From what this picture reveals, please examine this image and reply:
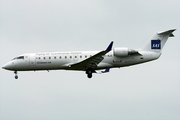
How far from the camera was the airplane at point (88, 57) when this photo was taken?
30917 mm

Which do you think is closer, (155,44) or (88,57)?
(88,57)

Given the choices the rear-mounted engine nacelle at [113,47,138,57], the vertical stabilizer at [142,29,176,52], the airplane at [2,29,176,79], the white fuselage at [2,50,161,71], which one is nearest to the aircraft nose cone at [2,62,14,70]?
the airplane at [2,29,176,79]

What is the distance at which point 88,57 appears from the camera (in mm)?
31328

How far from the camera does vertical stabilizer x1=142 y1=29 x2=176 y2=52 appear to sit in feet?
Result: 105

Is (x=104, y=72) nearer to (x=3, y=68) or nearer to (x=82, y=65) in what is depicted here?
(x=82, y=65)

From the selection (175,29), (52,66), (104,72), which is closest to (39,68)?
(52,66)

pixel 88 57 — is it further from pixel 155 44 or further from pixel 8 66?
pixel 8 66

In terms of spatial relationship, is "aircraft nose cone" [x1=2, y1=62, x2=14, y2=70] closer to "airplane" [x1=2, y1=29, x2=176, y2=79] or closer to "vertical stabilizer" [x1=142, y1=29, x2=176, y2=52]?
"airplane" [x1=2, y1=29, x2=176, y2=79]

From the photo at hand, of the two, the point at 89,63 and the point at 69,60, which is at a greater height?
the point at 69,60

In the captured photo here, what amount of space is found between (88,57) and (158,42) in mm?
7980

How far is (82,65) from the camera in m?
30.8

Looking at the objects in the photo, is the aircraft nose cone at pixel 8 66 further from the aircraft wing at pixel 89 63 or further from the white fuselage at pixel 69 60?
the aircraft wing at pixel 89 63

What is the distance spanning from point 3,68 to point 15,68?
163 cm

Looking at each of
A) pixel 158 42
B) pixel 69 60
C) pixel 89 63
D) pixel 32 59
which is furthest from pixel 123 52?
pixel 32 59
